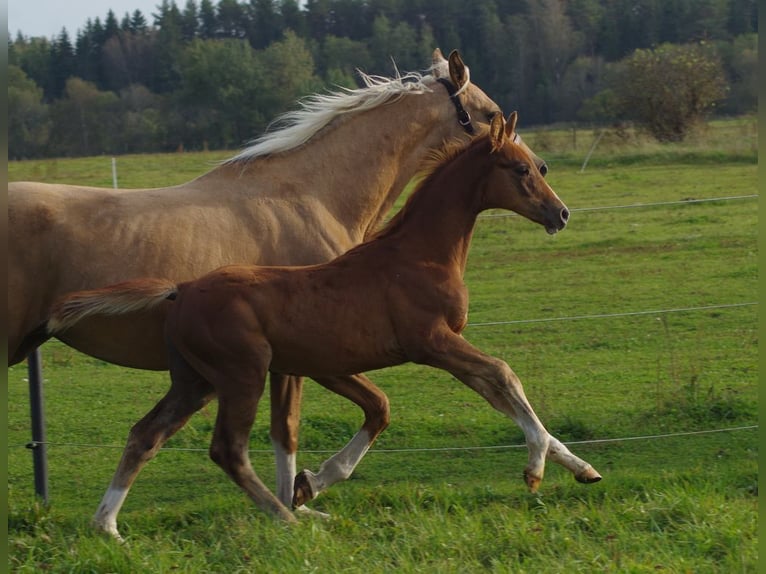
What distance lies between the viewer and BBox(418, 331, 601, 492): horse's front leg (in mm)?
4379

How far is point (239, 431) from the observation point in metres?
4.48

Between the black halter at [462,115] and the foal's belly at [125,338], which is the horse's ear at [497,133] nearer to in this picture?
the black halter at [462,115]

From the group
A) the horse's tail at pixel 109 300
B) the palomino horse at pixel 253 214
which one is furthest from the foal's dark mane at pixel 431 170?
the horse's tail at pixel 109 300

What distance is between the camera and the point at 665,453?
599 centimetres

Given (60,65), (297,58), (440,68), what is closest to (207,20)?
(60,65)

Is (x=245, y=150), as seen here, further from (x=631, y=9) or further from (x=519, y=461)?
(x=631, y=9)

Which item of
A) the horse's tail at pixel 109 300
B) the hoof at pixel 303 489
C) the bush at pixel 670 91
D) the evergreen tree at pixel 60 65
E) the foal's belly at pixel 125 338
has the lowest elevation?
the evergreen tree at pixel 60 65

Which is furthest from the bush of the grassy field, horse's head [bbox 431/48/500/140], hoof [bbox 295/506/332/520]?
hoof [bbox 295/506/332/520]

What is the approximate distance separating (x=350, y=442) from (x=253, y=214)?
1237 mm

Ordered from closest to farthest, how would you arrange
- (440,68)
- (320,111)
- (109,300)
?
(109,300) → (320,111) → (440,68)

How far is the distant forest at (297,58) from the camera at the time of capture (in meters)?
→ 36.8

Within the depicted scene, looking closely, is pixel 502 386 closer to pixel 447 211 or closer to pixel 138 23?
pixel 447 211

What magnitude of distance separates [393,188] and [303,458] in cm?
177

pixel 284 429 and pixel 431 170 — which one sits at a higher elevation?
pixel 431 170
